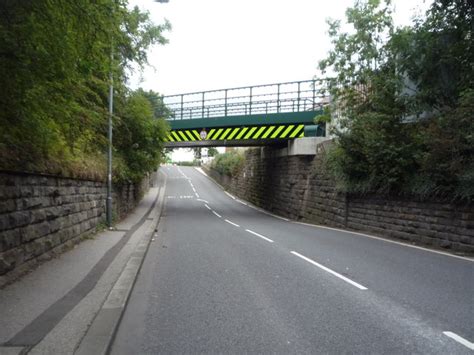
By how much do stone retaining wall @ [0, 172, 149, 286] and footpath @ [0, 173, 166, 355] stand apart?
0.99 ft

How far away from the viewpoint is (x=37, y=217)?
26.7 feet

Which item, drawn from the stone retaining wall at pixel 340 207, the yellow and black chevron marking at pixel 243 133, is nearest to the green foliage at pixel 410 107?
the stone retaining wall at pixel 340 207

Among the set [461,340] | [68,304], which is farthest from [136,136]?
[461,340]

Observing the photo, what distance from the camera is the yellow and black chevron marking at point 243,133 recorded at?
2697cm

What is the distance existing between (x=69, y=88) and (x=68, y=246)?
4431 mm

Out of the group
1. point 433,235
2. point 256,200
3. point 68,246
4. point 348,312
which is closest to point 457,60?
point 433,235

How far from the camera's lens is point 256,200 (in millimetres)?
38469

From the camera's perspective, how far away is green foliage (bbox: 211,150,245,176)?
48688mm

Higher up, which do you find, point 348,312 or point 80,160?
point 80,160

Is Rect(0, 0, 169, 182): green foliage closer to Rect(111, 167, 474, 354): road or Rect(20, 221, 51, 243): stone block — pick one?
Rect(20, 221, 51, 243): stone block

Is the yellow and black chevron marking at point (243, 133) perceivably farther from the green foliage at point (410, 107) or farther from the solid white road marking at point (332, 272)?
the solid white road marking at point (332, 272)

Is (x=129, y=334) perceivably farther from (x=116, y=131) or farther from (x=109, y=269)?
(x=116, y=131)

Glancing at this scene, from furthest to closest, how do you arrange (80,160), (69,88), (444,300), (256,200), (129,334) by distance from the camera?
(256,200)
(80,160)
(69,88)
(444,300)
(129,334)

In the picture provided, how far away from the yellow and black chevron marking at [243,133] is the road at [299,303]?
15721 millimetres
